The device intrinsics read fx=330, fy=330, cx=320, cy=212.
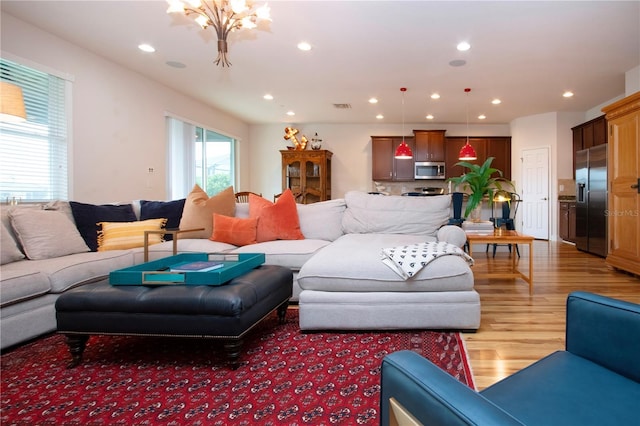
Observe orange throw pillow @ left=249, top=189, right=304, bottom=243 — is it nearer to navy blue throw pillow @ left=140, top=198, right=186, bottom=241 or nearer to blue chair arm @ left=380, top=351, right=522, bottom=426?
navy blue throw pillow @ left=140, top=198, right=186, bottom=241

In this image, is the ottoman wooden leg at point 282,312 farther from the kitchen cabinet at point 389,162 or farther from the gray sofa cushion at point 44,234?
the kitchen cabinet at point 389,162

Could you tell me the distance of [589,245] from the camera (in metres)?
5.22

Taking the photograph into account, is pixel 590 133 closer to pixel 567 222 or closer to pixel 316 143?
pixel 567 222

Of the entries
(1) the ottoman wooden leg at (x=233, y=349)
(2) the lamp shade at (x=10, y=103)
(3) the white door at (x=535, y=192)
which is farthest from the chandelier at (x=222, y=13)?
(3) the white door at (x=535, y=192)

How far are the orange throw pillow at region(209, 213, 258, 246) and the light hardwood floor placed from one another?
6.57ft

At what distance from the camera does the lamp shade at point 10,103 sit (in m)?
2.41

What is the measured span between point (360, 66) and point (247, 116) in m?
3.70

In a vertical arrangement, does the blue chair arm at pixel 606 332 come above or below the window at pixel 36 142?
below

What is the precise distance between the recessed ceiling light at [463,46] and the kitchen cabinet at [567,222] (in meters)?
4.29

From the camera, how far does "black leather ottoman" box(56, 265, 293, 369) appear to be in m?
1.66

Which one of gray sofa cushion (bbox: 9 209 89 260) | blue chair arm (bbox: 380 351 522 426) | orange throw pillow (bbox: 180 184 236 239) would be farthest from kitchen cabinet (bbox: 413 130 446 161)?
blue chair arm (bbox: 380 351 522 426)

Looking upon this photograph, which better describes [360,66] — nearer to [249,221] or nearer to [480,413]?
[249,221]

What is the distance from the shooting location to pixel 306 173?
24.8 ft

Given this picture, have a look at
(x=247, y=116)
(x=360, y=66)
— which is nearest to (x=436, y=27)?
(x=360, y=66)
